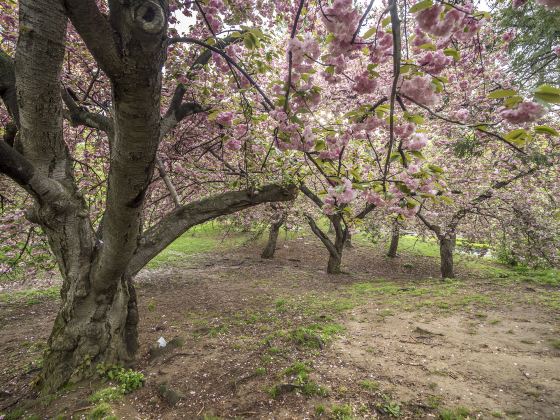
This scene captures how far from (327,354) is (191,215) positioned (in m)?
2.69

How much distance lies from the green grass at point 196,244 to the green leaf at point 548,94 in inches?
415

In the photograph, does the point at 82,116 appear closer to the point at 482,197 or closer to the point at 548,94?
the point at 548,94

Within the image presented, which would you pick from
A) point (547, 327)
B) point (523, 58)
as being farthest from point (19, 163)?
point (523, 58)

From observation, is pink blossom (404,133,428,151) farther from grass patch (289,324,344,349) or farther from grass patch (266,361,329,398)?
grass patch (289,324,344,349)

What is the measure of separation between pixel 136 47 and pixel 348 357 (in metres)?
4.09

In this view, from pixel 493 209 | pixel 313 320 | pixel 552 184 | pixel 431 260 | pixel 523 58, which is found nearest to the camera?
pixel 313 320

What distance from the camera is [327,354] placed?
3982 millimetres

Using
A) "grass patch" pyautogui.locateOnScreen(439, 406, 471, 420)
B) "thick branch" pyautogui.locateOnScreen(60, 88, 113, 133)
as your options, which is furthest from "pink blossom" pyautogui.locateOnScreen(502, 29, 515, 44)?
"thick branch" pyautogui.locateOnScreen(60, 88, 113, 133)

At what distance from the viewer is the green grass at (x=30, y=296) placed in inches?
287

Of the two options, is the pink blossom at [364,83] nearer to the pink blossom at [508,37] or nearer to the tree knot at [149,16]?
the tree knot at [149,16]

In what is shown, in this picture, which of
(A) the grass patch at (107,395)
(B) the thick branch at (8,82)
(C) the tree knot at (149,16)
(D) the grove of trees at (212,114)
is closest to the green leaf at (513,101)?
(D) the grove of trees at (212,114)

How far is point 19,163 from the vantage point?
2184 millimetres

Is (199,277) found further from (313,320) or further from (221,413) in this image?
(221,413)

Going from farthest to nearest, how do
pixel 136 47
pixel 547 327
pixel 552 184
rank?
pixel 552 184
pixel 547 327
pixel 136 47
